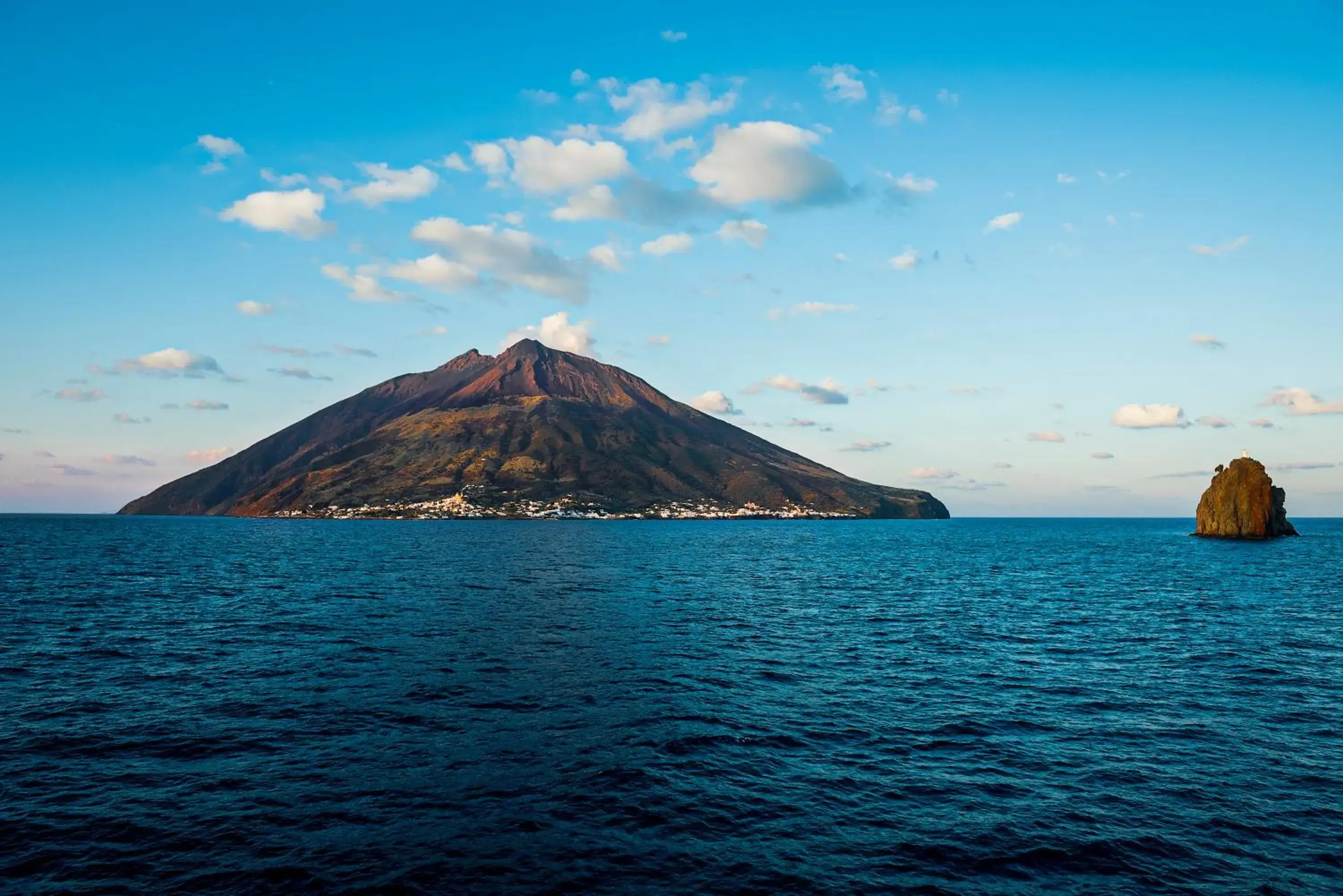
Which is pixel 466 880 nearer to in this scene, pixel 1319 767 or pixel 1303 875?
pixel 1303 875

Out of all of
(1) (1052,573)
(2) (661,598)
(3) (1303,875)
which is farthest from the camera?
(1) (1052,573)

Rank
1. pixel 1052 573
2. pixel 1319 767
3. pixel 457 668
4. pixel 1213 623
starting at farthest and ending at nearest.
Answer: pixel 1052 573, pixel 1213 623, pixel 457 668, pixel 1319 767

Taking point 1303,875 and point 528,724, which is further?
point 528,724

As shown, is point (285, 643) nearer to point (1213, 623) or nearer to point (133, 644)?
point (133, 644)

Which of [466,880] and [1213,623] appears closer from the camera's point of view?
[466,880]

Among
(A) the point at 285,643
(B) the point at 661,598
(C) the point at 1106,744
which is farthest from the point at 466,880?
(B) the point at 661,598

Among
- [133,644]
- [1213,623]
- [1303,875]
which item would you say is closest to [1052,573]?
[1213,623]
